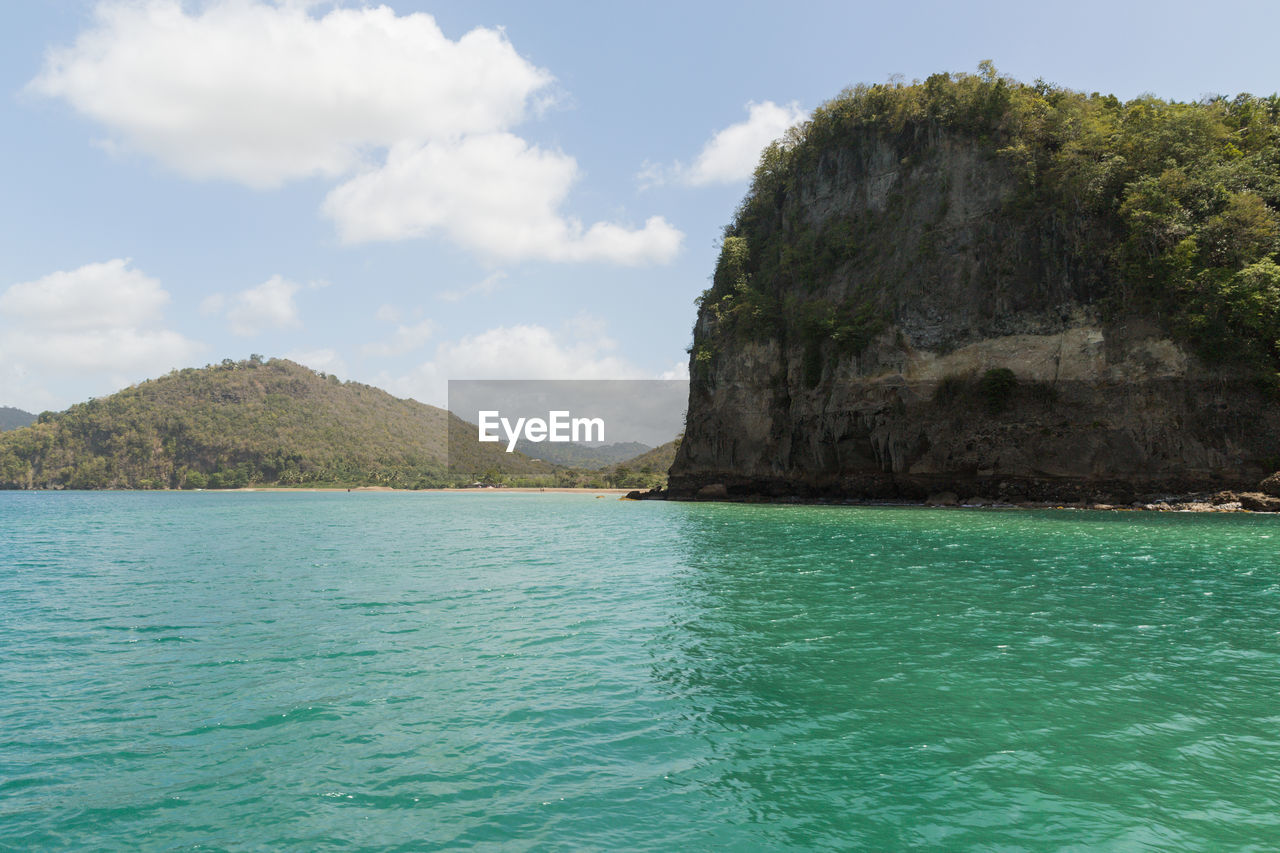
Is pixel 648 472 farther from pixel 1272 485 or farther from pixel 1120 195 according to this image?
pixel 1272 485

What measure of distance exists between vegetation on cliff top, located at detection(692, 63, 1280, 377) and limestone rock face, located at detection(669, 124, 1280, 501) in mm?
741

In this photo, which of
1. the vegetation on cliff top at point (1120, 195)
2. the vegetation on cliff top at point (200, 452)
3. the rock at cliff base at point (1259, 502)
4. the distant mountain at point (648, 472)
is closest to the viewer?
the rock at cliff base at point (1259, 502)

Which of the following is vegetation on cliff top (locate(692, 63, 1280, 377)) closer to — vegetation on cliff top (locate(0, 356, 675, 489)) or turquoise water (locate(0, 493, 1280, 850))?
turquoise water (locate(0, 493, 1280, 850))

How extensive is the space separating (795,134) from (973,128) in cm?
2007

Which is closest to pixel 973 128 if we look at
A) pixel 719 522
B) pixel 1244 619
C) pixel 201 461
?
pixel 719 522

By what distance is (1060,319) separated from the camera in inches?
1873

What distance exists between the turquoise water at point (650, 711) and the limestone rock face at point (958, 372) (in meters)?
29.6

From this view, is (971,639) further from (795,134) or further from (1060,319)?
(795,134)

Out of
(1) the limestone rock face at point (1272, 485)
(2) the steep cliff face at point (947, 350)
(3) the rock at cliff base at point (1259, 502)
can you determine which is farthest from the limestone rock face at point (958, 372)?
(3) the rock at cliff base at point (1259, 502)

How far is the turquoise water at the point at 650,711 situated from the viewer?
239 inches

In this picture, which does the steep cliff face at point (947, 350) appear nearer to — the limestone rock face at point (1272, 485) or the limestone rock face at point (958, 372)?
the limestone rock face at point (958, 372)

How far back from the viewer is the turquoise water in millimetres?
6078

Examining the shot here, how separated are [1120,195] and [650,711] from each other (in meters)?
53.9

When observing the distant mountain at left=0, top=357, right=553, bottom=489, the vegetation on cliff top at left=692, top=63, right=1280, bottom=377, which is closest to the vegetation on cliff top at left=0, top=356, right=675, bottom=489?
the distant mountain at left=0, top=357, right=553, bottom=489
